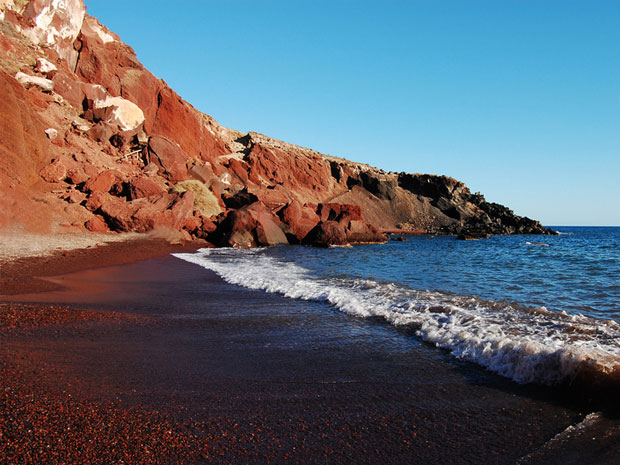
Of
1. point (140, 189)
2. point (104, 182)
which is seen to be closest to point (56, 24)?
point (104, 182)

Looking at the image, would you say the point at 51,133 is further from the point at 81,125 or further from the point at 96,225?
the point at 96,225

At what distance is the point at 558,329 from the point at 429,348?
2538 mm

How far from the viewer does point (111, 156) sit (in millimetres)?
29188

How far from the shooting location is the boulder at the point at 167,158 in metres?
30.8

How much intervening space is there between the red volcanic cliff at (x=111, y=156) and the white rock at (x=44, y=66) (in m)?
0.08

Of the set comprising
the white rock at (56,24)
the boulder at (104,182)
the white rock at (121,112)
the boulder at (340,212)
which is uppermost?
the white rock at (56,24)

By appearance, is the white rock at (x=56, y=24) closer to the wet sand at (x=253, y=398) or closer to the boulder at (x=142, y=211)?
the boulder at (x=142, y=211)

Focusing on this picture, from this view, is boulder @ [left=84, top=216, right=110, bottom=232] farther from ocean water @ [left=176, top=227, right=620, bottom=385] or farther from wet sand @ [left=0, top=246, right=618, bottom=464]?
wet sand @ [left=0, top=246, right=618, bottom=464]

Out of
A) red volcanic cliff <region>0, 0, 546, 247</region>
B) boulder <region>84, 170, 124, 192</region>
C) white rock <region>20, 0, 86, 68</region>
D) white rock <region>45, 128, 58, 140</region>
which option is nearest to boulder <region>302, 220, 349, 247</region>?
red volcanic cliff <region>0, 0, 546, 247</region>

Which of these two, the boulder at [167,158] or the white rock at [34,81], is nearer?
the white rock at [34,81]

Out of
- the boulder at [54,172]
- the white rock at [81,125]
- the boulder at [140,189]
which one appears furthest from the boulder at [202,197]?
the white rock at [81,125]

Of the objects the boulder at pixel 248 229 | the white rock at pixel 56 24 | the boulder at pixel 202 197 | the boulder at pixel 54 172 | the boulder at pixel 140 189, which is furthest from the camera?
the white rock at pixel 56 24

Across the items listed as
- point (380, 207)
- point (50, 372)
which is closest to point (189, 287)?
point (50, 372)

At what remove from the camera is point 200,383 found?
4.48m
